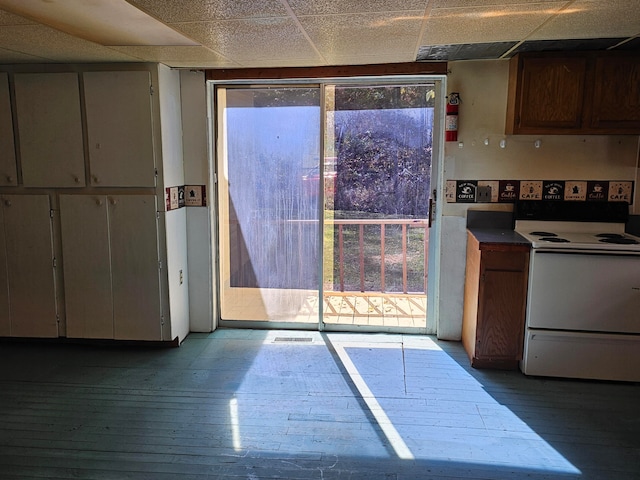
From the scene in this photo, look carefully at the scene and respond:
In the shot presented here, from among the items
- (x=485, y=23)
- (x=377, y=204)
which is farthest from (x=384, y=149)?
(x=485, y=23)

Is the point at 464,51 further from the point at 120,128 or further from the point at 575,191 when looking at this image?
the point at 120,128

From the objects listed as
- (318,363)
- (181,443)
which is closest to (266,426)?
(181,443)

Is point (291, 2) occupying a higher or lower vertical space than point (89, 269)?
higher

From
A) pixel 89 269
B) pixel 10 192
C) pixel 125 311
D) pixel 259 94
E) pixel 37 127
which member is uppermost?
pixel 259 94

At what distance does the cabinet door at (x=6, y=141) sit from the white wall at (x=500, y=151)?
10.8 feet

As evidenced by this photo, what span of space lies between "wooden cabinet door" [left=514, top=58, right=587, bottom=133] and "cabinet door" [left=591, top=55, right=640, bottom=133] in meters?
0.10

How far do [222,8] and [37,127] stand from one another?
213 cm

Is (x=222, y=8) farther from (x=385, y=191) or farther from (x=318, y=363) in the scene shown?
(x=318, y=363)

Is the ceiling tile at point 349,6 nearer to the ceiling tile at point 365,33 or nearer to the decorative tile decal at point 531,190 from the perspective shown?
the ceiling tile at point 365,33

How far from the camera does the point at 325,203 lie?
4008 millimetres

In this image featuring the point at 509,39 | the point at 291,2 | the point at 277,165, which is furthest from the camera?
the point at 277,165

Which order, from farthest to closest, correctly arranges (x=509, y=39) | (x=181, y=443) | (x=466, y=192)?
(x=466, y=192)
(x=509, y=39)
(x=181, y=443)

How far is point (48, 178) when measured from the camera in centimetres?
355

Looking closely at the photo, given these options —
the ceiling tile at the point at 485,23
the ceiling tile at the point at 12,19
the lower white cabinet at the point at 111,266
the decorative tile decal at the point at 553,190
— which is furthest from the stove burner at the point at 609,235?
Answer: the ceiling tile at the point at 12,19
